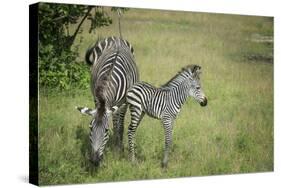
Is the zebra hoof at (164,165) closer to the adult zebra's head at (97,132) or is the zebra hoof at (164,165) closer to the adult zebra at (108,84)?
the adult zebra at (108,84)

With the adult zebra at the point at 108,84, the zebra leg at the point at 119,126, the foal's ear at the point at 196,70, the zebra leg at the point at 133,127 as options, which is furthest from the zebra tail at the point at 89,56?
the foal's ear at the point at 196,70

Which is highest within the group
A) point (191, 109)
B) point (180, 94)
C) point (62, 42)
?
point (62, 42)

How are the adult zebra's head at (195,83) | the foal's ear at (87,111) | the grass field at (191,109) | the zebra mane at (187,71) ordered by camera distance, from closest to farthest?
the grass field at (191,109), the foal's ear at (87,111), the zebra mane at (187,71), the adult zebra's head at (195,83)

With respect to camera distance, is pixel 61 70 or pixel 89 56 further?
pixel 89 56

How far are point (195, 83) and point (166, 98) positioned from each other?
0.65 m

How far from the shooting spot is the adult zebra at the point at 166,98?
441 inches

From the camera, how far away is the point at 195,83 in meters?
11.8

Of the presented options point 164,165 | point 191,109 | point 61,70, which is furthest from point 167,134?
point 61,70

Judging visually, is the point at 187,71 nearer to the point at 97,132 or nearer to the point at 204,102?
the point at 204,102

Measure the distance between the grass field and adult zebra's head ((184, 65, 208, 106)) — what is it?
0.35ft

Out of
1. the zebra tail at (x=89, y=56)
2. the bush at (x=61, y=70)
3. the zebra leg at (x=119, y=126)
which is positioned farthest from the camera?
the zebra leg at (x=119, y=126)

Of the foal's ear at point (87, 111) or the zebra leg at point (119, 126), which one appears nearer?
the foal's ear at point (87, 111)

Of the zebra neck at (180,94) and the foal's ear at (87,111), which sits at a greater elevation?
the zebra neck at (180,94)

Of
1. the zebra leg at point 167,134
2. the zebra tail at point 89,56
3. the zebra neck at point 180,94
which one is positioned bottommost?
the zebra leg at point 167,134
